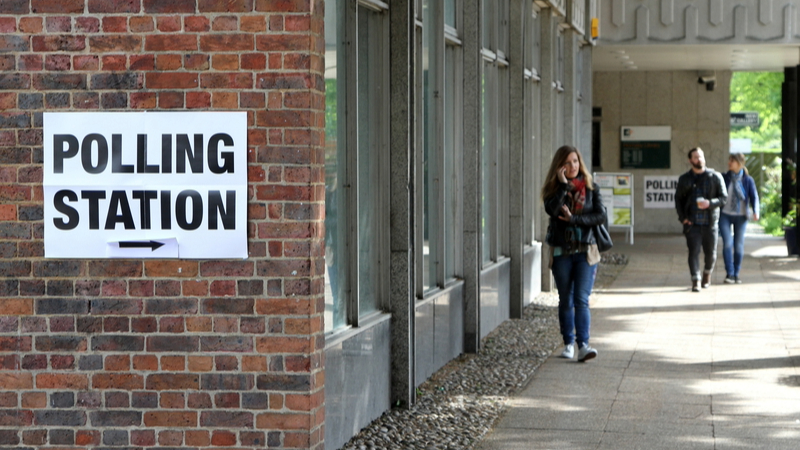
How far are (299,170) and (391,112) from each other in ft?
8.14

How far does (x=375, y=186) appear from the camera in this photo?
7805mm

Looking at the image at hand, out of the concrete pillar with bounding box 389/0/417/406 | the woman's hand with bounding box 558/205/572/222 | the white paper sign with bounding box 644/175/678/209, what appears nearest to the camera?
the concrete pillar with bounding box 389/0/417/406

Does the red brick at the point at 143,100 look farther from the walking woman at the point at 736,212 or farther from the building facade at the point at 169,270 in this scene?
the walking woman at the point at 736,212

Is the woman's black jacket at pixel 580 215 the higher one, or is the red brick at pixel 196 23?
the red brick at pixel 196 23

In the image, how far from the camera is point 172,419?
216 inches

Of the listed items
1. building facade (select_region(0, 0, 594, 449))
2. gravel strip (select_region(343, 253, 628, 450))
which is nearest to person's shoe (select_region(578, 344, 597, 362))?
gravel strip (select_region(343, 253, 628, 450))

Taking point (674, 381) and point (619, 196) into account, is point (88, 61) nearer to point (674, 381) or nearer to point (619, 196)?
point (674, 381)

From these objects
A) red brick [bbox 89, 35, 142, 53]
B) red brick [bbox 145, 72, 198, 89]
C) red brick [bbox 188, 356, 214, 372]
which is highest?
red brick [bbox 89, 35, 142, 53]

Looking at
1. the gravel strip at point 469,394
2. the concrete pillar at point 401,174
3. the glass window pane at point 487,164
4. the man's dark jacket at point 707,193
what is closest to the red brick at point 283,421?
the gravel strip at point 469,394

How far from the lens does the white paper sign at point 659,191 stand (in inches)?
1110

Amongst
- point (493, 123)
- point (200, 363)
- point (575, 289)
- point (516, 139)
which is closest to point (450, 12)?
point (493, 123)

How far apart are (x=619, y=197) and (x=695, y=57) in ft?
10.9

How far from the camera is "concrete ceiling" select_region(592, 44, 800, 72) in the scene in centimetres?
2125

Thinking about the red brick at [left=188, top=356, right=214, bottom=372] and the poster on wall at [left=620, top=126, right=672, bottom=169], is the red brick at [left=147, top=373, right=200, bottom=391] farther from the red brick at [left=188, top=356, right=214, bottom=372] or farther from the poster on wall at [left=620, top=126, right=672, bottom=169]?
the poster on wall at [left=620, top=126, right=672, bottom=169]
